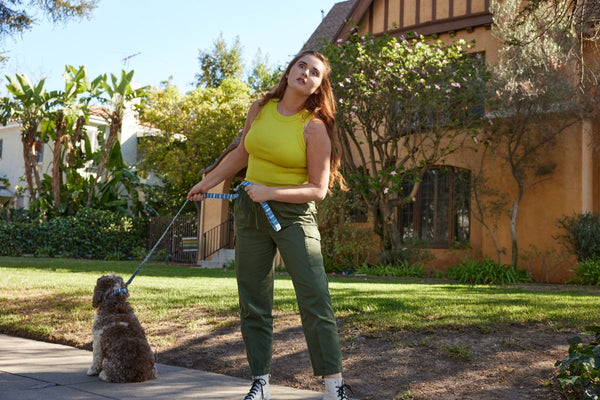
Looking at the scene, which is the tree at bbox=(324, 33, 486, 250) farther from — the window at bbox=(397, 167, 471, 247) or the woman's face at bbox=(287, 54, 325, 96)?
the woman's face at bbox=(287, 54, 325, 96)

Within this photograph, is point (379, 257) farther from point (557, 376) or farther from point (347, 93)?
point (557, 376)

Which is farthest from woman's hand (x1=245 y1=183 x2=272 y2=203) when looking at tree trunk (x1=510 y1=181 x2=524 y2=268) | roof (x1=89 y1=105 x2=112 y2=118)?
roof (x1=89 y1=105 x2=112 y2=118)

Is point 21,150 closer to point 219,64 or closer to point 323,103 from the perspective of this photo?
point 219,64

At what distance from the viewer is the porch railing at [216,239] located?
64.7 ft

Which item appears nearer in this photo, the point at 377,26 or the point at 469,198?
the point at 469,198

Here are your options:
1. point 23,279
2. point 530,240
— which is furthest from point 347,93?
point 23,279

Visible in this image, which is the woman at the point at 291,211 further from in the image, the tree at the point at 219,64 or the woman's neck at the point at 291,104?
the tree at the point at 219,64

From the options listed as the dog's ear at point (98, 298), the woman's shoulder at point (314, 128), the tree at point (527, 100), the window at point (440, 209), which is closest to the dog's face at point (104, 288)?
the dog's ear at point (98, 298)

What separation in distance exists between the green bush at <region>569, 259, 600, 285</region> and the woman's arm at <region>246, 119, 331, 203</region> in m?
9.84

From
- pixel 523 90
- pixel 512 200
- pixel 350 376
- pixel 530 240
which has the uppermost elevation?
pixel 523 90

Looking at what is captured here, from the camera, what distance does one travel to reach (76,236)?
70.4ft

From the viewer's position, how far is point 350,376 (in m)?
Result: 4.14

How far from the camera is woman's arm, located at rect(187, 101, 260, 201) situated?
360 cm

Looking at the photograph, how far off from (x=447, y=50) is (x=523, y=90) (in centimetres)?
228
